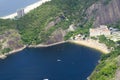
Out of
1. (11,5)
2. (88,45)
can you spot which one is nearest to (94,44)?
(88,45)

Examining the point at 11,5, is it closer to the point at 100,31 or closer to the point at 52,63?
the point at 100,31

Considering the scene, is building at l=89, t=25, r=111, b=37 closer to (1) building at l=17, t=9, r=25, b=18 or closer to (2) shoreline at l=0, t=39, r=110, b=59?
(2) shoreline at l=0, t=39, r=110, b=59

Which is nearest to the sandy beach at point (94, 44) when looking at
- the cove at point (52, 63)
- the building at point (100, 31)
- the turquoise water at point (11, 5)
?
the cove at point (52, 63)

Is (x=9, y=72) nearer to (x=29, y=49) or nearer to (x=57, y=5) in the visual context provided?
(x=29, y=49)

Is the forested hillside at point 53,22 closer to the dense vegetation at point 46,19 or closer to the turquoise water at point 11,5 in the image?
the dense vegetation at point 46,19

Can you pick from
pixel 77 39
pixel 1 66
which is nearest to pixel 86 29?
pixel 77 39

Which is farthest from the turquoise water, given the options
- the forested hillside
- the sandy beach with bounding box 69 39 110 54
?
the sandy beach with bounding box 69 39 110 54
